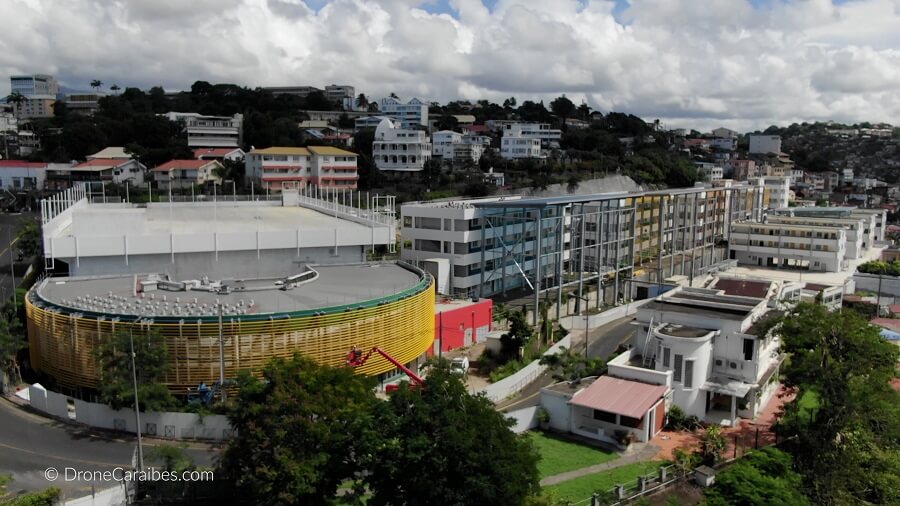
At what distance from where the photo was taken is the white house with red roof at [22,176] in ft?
278

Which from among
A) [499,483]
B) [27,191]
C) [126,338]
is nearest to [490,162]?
[27,191]

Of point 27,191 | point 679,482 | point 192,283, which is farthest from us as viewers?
point 27,191

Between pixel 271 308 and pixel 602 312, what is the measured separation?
2689cm

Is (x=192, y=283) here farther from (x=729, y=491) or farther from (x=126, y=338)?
(x=729, y=491)

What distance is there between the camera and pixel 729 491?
824 inches

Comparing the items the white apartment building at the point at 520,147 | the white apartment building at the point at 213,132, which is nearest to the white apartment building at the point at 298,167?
the white apartment building at the point at 213,132

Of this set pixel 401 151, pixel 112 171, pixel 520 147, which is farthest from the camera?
pixel 520 147

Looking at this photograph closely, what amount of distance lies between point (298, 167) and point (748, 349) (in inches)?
2458

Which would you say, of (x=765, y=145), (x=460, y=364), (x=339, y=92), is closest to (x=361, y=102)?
(x=339, y=92)

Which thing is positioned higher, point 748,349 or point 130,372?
point 130,372

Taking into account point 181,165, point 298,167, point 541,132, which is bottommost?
point 298,167

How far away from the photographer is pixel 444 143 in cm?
11225

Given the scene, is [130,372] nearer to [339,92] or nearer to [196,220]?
[196,220]

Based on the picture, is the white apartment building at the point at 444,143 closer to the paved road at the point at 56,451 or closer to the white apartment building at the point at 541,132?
the white apartment building at the point at 541,132
